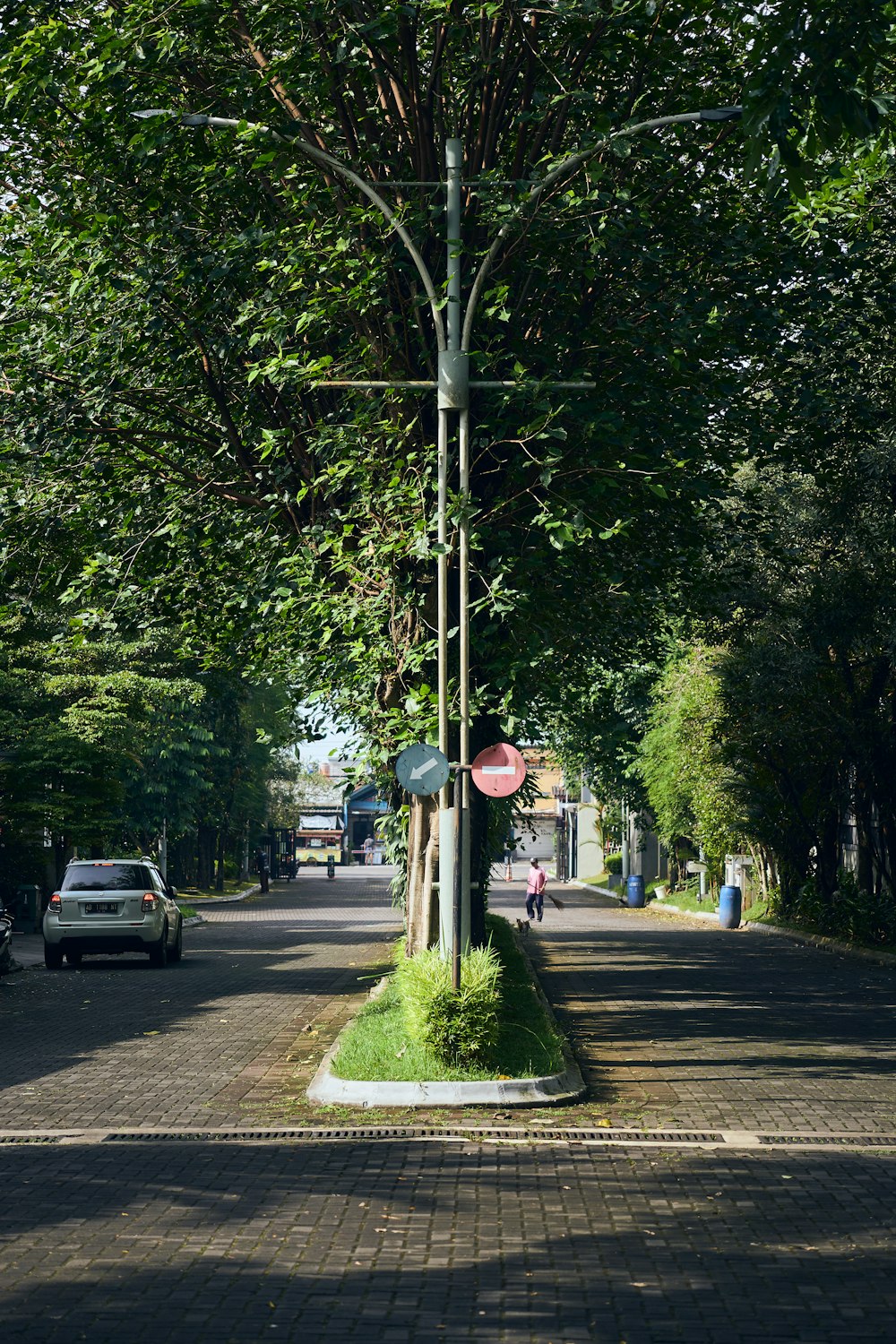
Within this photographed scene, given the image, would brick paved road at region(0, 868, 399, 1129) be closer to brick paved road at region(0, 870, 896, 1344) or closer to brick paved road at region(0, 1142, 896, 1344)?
brick paved road at region(0, 870, 896, 1344)

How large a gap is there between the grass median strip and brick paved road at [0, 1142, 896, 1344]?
2.14 m

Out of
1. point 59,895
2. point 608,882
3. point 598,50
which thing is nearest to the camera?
point 598,50

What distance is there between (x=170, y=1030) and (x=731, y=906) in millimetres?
28940

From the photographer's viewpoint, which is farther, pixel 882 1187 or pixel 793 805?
pixel 793 805

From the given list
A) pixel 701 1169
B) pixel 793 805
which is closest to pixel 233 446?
pixel 701 1169

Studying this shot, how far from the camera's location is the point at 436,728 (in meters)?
15.1

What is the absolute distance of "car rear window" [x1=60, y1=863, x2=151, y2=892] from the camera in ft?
84.3

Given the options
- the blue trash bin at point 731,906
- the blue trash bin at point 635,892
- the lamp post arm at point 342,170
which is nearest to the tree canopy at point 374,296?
the lamp post arm at point 342,170

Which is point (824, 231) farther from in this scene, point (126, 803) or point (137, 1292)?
point (126, 803)

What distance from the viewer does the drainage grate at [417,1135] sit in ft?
36.4

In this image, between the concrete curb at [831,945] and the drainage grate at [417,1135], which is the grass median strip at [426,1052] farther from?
the concrete curb at [831,945]

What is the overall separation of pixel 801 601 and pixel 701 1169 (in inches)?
772

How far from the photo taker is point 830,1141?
1116 cm

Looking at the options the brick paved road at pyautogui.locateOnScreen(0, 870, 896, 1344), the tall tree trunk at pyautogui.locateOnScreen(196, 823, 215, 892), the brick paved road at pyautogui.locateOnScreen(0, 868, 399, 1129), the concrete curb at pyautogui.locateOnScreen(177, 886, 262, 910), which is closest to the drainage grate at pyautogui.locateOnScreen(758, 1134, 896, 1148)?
the brick paved road at pyautogui.locateOnScreen(0, 870, 896, 1344)
